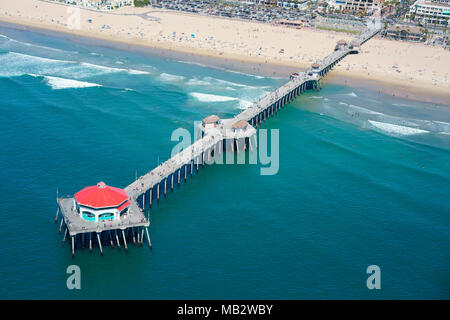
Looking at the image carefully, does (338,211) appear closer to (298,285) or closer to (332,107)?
(298,285)

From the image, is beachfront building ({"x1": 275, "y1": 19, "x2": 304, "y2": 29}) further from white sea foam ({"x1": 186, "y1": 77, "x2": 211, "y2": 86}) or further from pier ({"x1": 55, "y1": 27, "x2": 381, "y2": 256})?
white sea foam ({"x1": 186, "y1": 77, "x2": 211, "y2": 86})

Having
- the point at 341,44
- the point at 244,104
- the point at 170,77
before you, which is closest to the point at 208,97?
the point at 244,104

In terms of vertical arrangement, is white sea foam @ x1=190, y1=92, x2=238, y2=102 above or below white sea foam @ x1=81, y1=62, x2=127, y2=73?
below

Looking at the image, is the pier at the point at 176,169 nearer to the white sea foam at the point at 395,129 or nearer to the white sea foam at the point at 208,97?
the white sea foam at the point at 208,97

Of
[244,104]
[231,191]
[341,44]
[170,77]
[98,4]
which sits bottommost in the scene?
[231,191]

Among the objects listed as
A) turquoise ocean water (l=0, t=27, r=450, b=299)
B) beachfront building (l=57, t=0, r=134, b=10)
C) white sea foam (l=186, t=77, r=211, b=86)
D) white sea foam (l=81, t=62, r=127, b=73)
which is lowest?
turquoise ocean water (l=0, t=27, r=450, b=299)

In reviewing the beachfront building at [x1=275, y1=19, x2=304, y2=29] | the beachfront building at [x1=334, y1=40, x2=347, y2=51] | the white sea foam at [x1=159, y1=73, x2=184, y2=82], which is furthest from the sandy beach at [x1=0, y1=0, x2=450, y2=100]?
the white sea foam at [x1=159, y1=73, x2=184, y2=82]

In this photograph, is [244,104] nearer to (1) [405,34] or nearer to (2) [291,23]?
(2) [291,23]
